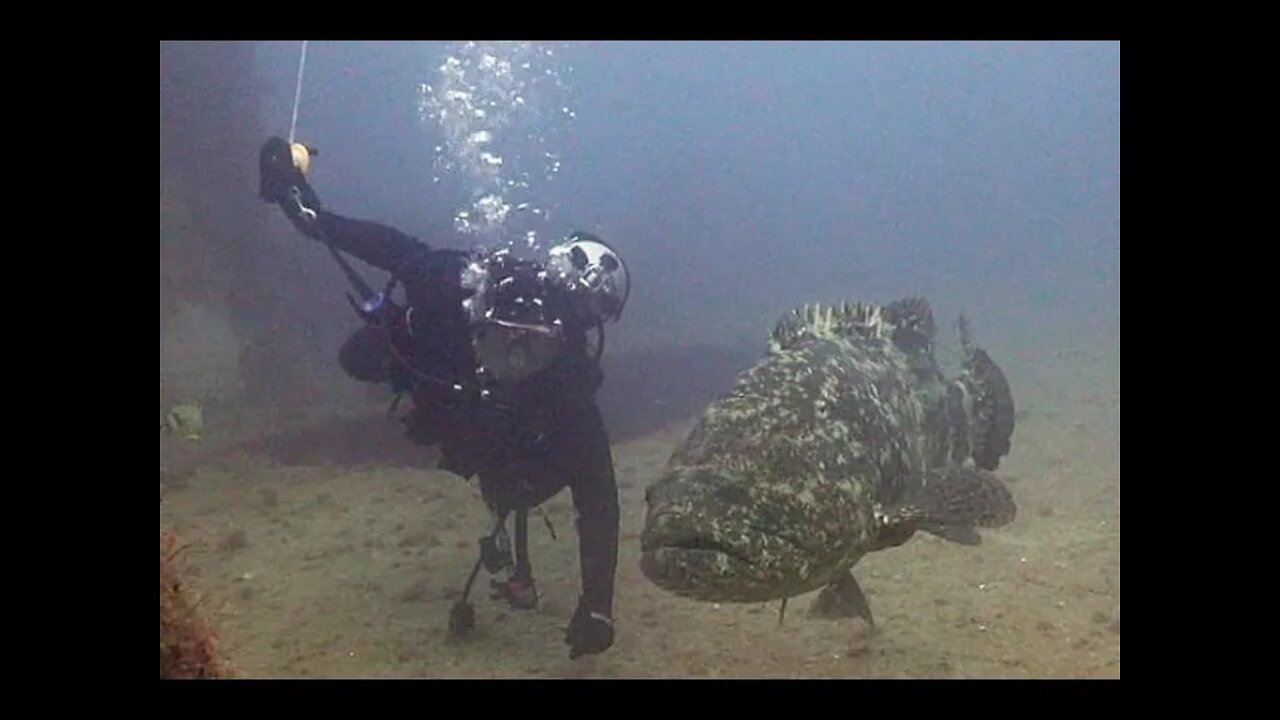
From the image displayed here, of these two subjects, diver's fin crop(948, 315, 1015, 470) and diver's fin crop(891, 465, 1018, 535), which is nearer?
diver's fin crop(891, 465, 1018, 535)

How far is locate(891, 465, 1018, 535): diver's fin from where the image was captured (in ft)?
15.1

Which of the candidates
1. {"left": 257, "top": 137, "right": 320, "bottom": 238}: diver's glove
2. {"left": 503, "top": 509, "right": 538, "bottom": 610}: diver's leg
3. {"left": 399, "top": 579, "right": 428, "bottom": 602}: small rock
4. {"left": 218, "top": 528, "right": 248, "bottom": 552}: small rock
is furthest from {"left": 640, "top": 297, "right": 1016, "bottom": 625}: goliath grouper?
{"left": 218, "top": 528, "right": 248, "bottom": 552}: small rock

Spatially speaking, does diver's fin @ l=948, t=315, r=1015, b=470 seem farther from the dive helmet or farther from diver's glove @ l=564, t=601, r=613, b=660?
diver's glove @ l=564, t=601, r=613, b=660

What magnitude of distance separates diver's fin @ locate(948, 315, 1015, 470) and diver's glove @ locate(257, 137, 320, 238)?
16.7 feet

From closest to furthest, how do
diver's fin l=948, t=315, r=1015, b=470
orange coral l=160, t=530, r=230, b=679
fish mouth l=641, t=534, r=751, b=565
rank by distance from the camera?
fish mouth l=641, t=534, r=751, b=565, orange coral l=160, t=530, r=230, b=679, diver's fin l=948, t=315, r=1015, b=470

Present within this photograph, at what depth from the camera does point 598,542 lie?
6.78 m

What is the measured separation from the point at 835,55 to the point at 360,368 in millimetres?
180758

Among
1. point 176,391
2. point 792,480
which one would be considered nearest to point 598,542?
point 792,480

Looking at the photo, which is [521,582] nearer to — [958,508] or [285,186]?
[285,186]

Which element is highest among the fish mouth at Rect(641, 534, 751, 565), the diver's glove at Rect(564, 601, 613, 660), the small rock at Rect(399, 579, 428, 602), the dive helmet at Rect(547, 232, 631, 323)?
the dive helmet at Rect(547, 232, 631, 323)

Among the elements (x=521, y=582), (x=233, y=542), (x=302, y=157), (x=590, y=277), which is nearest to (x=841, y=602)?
(x=521, y=582)

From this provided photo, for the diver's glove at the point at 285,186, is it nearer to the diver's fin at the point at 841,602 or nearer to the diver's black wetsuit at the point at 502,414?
the diver's black wetsuit at the point at 502,414

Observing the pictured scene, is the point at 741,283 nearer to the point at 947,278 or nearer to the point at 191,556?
the point at 947,278

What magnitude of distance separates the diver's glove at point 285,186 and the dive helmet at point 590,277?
1892 mm
